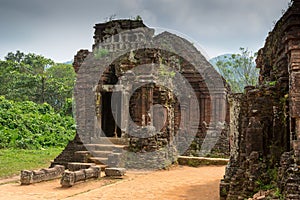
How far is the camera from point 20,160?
615 inches

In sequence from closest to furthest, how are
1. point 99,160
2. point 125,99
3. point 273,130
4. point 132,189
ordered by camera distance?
1. point 273,130
2. point 132,189
3. point 99,160
4. point 125,99

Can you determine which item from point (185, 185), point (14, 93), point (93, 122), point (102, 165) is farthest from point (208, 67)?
point (14, 93)

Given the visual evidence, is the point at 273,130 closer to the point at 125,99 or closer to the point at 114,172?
the point at 114,172

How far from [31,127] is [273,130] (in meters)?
18.2

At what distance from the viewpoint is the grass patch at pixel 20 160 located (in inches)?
524

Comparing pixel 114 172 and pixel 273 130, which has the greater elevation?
pixel 273 130

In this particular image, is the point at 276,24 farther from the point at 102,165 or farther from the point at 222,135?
the point at 222,135

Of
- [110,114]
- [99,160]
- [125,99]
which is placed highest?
[125,99]

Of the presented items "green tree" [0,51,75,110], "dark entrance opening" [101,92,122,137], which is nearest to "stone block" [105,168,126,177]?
"dark entrance opening" [101,92,122,137]

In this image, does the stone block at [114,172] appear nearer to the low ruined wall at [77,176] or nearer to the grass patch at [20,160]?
the low ruined wall at [77,176]

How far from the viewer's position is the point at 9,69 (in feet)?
130

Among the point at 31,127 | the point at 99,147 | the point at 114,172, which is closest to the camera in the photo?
the point at 114,172

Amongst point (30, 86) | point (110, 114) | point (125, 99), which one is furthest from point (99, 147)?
point (30, 86)

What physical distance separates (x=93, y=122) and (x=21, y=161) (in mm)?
3396
